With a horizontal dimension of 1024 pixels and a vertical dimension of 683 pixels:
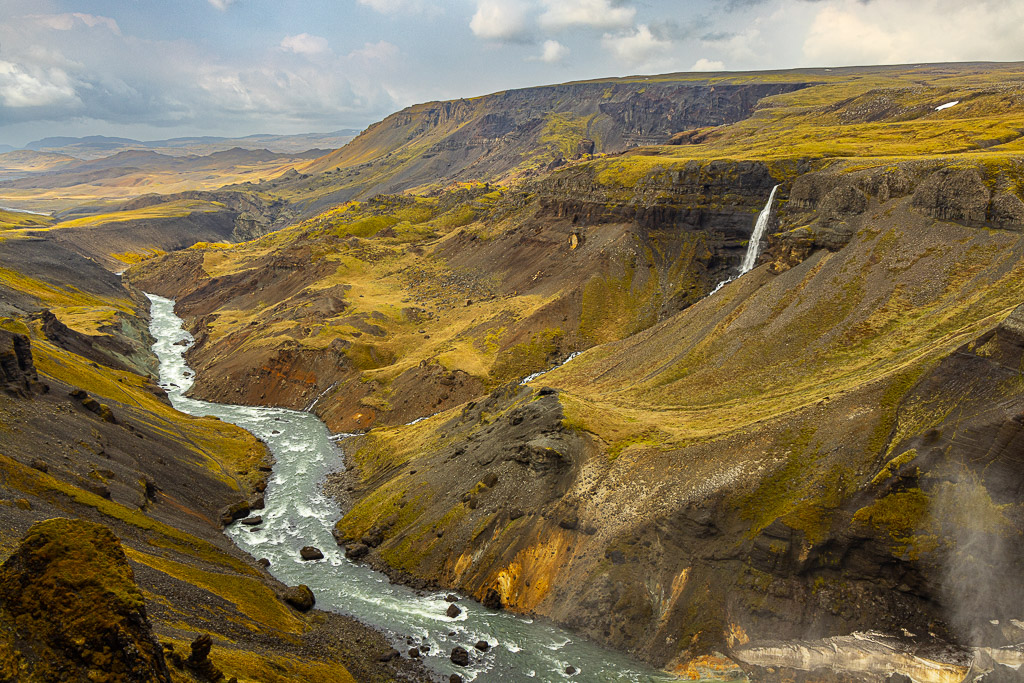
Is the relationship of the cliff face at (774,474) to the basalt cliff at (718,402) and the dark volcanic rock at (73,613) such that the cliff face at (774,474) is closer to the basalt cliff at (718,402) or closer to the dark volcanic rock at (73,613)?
the basalt cliff at (718,402)

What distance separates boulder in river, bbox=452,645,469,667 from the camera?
40375 millimetres

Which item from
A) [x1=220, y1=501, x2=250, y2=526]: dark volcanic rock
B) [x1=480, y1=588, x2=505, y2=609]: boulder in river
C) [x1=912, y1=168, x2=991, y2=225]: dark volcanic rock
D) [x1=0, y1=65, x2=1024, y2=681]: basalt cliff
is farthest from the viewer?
[x1=912, y1=168, x2=991, y2=225]: dark volcanic rock

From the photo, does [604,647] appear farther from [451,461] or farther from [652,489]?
[451,461]

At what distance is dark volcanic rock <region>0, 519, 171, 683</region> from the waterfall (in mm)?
97819

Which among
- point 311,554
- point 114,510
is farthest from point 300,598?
point 114,510

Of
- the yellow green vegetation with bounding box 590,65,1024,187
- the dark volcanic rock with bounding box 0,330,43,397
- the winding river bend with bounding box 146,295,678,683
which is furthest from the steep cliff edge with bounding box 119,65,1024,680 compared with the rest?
the dark volcanic rock with bounding box 0,330,43,397

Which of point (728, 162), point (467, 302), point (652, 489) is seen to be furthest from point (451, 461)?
point (728, 162)

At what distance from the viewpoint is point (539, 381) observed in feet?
282

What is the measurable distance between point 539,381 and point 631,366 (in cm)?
1440

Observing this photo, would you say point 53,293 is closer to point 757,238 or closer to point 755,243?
point 755,243

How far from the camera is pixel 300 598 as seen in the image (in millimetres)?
46875

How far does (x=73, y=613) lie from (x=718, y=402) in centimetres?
5291

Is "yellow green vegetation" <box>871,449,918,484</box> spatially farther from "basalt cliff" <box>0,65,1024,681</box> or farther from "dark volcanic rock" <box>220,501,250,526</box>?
"dark volcanic rock" <box>220,501,250,526</box>

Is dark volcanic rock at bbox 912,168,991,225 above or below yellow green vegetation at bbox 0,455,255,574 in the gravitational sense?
above
